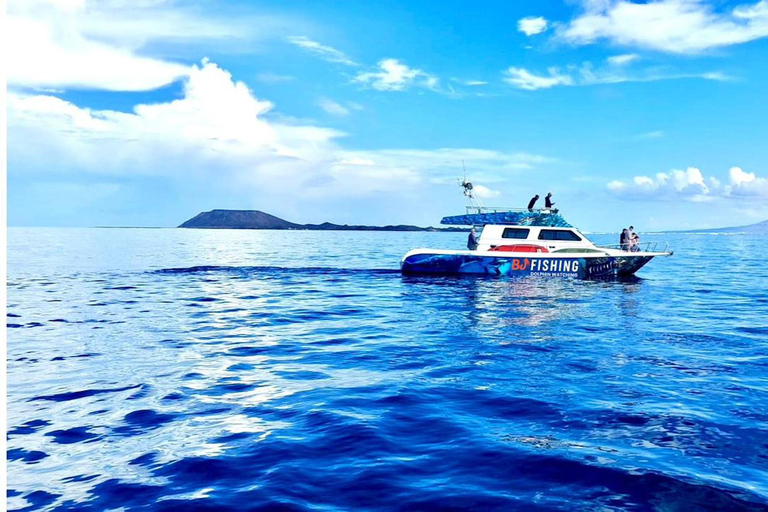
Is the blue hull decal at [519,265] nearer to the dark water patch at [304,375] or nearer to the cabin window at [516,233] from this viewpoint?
the cabin window at [516,233]

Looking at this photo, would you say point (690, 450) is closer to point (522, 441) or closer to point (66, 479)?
point (522, 441)

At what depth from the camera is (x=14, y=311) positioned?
1662 cm

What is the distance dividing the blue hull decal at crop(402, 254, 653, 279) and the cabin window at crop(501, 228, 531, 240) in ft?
5.34

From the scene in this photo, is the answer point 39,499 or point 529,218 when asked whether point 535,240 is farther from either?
point 39,499

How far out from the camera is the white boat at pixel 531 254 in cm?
2678

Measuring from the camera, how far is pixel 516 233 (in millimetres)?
27828

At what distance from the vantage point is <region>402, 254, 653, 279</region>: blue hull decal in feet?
87.8

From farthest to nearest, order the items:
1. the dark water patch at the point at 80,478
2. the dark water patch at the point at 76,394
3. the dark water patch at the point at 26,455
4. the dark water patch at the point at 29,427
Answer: the dark water patch at the point at 76,394 → the dark water patch at the point at 29,427 → the dark water patch at the point at 26,455 → the dark water patch at the point at 80,478

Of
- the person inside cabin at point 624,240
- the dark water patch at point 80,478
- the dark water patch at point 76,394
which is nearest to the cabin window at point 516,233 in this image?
the person inside cabin at point 624,240

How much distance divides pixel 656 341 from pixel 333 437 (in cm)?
910

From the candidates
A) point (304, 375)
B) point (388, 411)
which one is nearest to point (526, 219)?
point (304, 375)

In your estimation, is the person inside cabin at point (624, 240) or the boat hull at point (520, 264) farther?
the person inside cabin at point (624, 240)

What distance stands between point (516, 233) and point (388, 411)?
22.1 metres

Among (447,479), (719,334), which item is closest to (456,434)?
(447,479)
